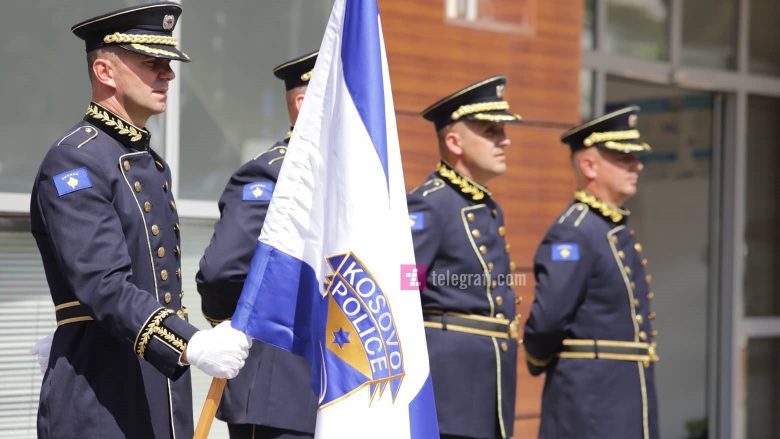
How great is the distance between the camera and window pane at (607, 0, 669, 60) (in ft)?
26.7

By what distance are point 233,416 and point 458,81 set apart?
277 centimetres

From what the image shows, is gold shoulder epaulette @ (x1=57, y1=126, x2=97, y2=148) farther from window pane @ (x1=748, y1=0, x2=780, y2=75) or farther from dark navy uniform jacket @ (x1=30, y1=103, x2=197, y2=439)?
window pane @ (x1=748, y1=0, x2=780, y2=75)

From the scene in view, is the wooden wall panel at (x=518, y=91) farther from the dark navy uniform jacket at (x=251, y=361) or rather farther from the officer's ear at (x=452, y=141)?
the dark navy uniform jacket at (x=251, y=361)

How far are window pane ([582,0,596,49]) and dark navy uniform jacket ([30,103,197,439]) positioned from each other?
455 centimetres

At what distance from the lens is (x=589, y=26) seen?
7.89m

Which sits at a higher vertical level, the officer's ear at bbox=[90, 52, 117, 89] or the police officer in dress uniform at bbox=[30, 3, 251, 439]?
the officer's ear at bbox=[90, 52, 117, 89]

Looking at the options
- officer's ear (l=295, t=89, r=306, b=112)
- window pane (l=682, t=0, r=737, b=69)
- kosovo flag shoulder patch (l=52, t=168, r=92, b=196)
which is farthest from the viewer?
window pane (l=682, t=0, r=737, b=69)

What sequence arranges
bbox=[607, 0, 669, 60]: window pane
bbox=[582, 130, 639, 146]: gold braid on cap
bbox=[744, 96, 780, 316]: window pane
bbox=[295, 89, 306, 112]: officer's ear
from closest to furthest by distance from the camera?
1. bbox=[295, 89, 306, 112]: officer's ear
2. bbox=[582, 130, 639, 146]: gold braid on cap
3. bbox=[607, 0, 669, 60]: window pane
4. bbox=[744, 96, 780, 316]: window pane

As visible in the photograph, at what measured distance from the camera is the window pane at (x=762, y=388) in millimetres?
9297

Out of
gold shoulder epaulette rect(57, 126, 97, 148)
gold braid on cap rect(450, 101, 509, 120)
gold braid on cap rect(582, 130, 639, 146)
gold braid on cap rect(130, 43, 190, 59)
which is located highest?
gold braid on cap rect(130, 43, 190, 59)

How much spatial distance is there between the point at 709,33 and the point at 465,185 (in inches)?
166

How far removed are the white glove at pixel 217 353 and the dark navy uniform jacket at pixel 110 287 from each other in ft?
0.16

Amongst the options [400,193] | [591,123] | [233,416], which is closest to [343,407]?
[400,193]

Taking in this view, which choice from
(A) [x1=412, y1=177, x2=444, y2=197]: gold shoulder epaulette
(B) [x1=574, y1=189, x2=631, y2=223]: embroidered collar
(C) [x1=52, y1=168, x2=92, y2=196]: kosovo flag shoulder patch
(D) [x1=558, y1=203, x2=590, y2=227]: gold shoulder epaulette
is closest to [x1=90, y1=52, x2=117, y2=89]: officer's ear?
(C) [x1=52, y1=168, x2=92, y2=196]: kosovo flag shoulder patch
